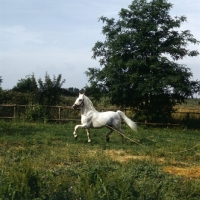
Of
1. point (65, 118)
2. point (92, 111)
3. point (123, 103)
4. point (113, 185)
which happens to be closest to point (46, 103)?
point (65, 118)

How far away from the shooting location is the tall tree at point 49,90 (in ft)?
89.0

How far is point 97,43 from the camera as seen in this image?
27.9 meters

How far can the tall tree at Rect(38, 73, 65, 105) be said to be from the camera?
27141 millimetres

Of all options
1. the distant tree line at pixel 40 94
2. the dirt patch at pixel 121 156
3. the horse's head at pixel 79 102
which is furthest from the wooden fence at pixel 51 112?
the dirt patch at pixel 121 156

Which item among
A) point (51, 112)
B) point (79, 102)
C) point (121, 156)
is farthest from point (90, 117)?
point (51, 112)

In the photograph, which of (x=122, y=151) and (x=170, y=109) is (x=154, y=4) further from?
(x=122, y=151)

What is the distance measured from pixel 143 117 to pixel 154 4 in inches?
287

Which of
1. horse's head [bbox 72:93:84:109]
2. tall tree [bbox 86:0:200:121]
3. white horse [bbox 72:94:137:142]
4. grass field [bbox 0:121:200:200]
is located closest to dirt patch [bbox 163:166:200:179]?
grass field [bbox 0:121:200:200]

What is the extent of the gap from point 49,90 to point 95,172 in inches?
856

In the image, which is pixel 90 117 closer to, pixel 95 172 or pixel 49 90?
pixel 95 172

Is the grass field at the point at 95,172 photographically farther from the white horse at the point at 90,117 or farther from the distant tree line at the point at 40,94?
the distant tree line at the point at 40,94

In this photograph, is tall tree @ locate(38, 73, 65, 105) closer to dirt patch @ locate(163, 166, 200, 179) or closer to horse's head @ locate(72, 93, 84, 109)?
horse's head @ locate(72, 93, 84, 109)

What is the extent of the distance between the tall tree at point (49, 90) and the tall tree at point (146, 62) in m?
2.28

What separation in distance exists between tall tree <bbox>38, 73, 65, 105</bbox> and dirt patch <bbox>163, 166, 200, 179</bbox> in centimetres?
1821
